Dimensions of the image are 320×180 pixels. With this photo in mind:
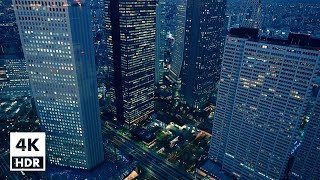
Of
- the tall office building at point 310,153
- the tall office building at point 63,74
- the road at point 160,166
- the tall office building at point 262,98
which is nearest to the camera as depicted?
the tall office building at point 262,98

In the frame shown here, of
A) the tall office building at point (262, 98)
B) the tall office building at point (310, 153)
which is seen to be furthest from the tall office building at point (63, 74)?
the tall office building at point (310, 153)

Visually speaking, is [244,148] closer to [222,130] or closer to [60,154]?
[222,130]

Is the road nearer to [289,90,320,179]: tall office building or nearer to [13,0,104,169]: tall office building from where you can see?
[13,0,104,169]: tall office building

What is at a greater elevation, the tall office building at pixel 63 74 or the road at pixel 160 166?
the tall office building at pixel 63 74

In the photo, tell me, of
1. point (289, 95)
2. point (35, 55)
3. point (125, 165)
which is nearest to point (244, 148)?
point (289, 95)

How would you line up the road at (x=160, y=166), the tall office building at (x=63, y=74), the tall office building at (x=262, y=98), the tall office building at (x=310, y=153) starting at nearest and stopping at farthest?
1. the tall office building at (x=262, y=98)
2. the tall office building at (x=63, y=74)
3. the tall office building at (x=310, y=153)
4. the road at (x=160, y=166)

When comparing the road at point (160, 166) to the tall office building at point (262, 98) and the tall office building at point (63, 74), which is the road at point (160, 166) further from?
the tall office building at point (63, 74)

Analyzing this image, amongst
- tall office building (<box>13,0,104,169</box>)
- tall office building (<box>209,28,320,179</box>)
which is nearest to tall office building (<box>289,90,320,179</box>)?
tall office building (<box>209,28,320,179</box>)
